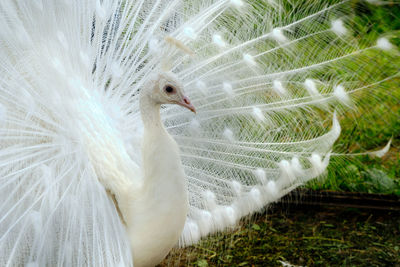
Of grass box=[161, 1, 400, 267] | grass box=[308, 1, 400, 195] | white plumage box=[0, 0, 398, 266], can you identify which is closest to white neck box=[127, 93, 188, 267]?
white plumage box=[0, 0, 398, 266]

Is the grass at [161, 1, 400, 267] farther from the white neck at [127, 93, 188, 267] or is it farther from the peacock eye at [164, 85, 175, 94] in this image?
the peacock eye at [164, 85, 175, 94]

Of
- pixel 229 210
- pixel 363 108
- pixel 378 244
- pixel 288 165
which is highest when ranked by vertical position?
pixel 363 108

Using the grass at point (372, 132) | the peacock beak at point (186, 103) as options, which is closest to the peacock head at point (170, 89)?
the peacock beak at point (186, 103)

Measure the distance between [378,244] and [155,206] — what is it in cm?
175

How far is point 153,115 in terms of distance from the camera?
79.5 inches

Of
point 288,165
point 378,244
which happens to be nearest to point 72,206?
point 288,165

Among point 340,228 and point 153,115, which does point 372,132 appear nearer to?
point 340,228

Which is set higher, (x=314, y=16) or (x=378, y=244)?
(x=314, y=16)

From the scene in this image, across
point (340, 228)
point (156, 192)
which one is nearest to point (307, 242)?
point (340, 228)

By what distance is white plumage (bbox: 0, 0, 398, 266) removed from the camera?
1.97m

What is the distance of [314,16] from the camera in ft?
8.50

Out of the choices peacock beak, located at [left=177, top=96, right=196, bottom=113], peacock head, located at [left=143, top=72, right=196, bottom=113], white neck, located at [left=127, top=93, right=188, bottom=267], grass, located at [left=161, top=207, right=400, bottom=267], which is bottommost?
grass, located at [left=161, top=207, right=400, bottom=267]

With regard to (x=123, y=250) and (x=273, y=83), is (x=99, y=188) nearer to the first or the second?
(x=123, y=250)

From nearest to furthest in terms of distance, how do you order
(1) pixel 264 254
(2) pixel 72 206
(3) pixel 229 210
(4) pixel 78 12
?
1. (2) pixel 72 206
2. (4) pixel 78 12
3. (3) pixel 229 210
4. (1) pixel 264 254
